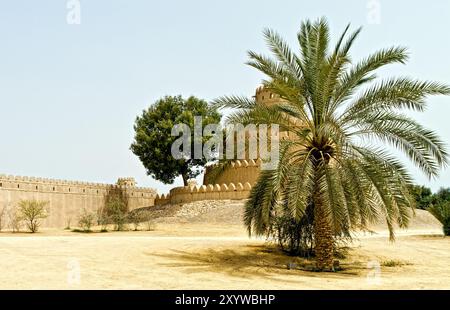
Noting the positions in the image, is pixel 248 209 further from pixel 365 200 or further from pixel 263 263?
pixel 365 200

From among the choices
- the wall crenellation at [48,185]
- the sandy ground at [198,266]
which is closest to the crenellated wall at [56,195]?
the wall crenellation at [48,185]

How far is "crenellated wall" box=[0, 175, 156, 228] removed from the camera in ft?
A: 97.5

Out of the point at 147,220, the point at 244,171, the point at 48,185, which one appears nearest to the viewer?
the point at 48,185

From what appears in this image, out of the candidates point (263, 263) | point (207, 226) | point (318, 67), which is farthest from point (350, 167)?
point (207, 226)

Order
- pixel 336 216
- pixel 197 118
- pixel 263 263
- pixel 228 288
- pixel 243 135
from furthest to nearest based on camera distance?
pixel 197 118
pixel 263 263
pixel 243 135
pixel 336 216
pixel 228 288

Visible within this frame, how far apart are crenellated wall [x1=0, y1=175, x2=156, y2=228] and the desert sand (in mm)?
13726

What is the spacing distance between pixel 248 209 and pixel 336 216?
2.89 m

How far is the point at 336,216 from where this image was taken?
44.5 ft

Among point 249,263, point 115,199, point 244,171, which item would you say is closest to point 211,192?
point 244,171

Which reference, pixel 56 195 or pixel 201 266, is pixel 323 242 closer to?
pixel 201 266

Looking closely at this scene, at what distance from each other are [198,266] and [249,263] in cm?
190

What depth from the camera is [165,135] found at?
38.9m

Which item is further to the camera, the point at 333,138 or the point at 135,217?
the point at 135,217
